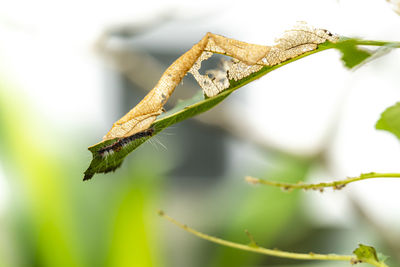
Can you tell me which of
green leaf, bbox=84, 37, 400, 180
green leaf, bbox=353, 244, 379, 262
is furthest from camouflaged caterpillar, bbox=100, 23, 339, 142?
green leaf, bbox=353, 244, 379, 262

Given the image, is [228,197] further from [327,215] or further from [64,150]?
[64,150]

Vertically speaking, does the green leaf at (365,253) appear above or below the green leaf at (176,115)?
below

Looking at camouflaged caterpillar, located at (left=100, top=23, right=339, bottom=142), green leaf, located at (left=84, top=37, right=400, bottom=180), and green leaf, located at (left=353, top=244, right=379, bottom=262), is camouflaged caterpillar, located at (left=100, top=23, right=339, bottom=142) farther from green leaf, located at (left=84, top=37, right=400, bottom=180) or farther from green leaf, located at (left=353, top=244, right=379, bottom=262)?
green leaf, located at (left=353, top=244, right=379, bottom=262)

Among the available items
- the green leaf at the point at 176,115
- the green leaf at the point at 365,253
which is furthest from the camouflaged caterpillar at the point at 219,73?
the green leaf at the point at 365,253

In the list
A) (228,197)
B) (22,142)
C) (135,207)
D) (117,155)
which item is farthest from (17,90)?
(117,155)

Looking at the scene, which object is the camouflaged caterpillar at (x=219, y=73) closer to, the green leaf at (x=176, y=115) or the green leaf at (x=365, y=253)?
the green leaf at (x=176, y=115)
